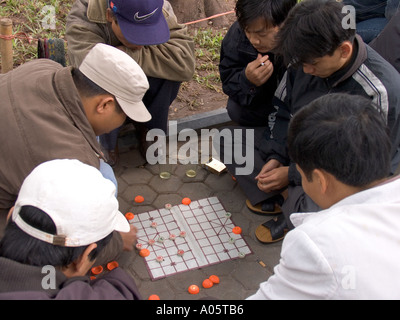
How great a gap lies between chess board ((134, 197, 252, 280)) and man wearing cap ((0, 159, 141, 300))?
4.21ft

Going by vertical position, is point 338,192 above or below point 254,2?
below

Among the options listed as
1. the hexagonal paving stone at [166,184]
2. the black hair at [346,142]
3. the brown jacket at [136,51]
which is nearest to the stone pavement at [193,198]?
the hexagonal paving stone at [166,184]

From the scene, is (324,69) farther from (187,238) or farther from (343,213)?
(187,238)

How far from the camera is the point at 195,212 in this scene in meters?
3.76

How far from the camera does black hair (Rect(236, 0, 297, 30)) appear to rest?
10.9ft

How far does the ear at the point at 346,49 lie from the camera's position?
113 inches

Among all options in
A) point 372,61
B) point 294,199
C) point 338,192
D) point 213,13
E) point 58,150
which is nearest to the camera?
point 338,192

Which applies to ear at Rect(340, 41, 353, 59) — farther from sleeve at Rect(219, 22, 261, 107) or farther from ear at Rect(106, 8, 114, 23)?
ear at Rect(106, 8, 114, 23)

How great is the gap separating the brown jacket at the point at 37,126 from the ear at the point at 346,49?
153 centimetres

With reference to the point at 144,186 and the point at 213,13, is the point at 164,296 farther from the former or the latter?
the point at 213,13

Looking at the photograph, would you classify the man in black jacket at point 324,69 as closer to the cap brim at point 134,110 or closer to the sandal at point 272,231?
the sandal at point 272,231

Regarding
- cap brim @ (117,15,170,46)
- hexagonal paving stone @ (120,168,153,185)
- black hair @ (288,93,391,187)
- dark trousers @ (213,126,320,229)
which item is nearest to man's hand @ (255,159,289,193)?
dark trousers @ (213,126,320,229)

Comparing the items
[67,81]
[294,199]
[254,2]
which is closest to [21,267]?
[67,81]

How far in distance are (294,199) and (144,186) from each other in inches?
50.4
